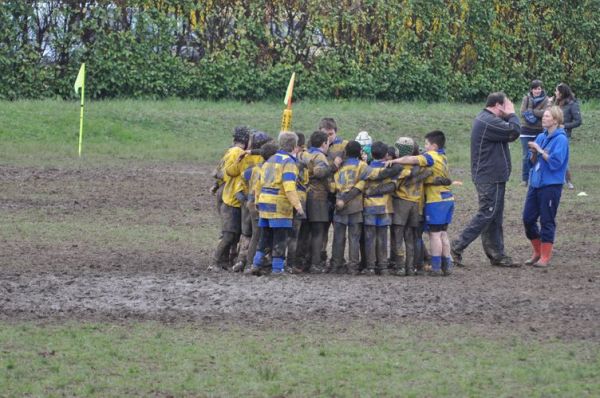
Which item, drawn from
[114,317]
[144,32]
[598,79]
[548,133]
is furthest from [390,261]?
[598,79]

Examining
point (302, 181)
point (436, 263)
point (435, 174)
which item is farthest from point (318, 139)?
point (436, 263)

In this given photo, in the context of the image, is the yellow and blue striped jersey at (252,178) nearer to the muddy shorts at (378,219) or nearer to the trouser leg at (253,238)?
the trouser leg at (253,238)

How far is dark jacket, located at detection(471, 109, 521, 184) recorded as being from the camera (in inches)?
573

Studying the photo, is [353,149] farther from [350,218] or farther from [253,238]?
[253,238]

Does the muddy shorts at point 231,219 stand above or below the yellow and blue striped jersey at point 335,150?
below

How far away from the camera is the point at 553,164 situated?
14656 millimetres

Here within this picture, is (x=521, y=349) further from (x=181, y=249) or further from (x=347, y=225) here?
(x=181, y=249)

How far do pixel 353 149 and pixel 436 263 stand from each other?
1513 millimetres

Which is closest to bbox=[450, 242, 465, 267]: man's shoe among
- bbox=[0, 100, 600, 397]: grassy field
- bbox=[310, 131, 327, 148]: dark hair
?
bbox=[310, 131, 327, 148]: dark hair

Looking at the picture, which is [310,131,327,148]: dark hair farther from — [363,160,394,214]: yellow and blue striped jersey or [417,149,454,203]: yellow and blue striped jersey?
[417,149,454,203]: yellow and blue striped jersey

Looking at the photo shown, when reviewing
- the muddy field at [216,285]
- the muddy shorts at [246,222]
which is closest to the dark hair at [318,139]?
the muddy shorts at [246,222]

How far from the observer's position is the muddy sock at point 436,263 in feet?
46.3

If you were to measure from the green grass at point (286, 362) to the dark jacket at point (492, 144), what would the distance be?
12.2 ft

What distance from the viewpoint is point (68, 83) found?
91.7 feet
